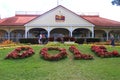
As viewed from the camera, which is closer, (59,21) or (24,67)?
(24,67)

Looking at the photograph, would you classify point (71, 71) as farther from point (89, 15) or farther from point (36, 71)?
point (89, 15)

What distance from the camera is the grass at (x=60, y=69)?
53.4 feet

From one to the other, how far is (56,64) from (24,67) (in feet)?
6.74

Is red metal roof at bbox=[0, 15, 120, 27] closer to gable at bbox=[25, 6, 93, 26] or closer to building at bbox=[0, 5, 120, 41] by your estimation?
building at bbox=[0, 5, 120, 41]

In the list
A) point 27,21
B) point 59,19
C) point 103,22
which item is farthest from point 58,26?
point 103,22

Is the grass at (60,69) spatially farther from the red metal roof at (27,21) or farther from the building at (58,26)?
the red metal roof at (27,21)

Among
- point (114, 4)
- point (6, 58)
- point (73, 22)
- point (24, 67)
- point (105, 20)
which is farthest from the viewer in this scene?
point (105, 20)

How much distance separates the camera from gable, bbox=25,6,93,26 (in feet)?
157

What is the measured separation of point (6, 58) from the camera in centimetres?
2134

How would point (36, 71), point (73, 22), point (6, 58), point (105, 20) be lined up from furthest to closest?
point (105, 20) < point (73, 22) < point (6, 58) < point (36, 71)

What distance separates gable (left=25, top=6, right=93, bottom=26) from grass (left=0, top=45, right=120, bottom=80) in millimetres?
26054

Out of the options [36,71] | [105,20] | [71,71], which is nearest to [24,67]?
[36,71]

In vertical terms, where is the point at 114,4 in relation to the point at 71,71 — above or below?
above

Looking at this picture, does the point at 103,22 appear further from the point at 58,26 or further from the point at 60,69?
the point at 60,69
